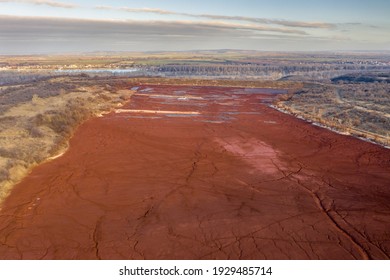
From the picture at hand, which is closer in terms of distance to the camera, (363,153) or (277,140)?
(363,153)

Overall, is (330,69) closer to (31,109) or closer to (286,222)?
(31,109)

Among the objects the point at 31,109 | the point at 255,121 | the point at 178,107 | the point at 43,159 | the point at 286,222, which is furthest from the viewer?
the point at 178,107

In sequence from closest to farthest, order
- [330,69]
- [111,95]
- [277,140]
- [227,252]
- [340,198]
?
1. [227,252]
2. [340,198]
3. [277,140]
4. [111,95]
5. [330,69]

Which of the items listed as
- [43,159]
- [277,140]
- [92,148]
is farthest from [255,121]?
[43,159]

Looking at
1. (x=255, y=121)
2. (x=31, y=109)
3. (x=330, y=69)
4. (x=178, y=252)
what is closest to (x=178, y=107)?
(x=255, y=121)

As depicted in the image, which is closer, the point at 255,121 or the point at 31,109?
the point at 255,121

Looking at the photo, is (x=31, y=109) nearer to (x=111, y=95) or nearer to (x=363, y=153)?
(x=111, y=95)
